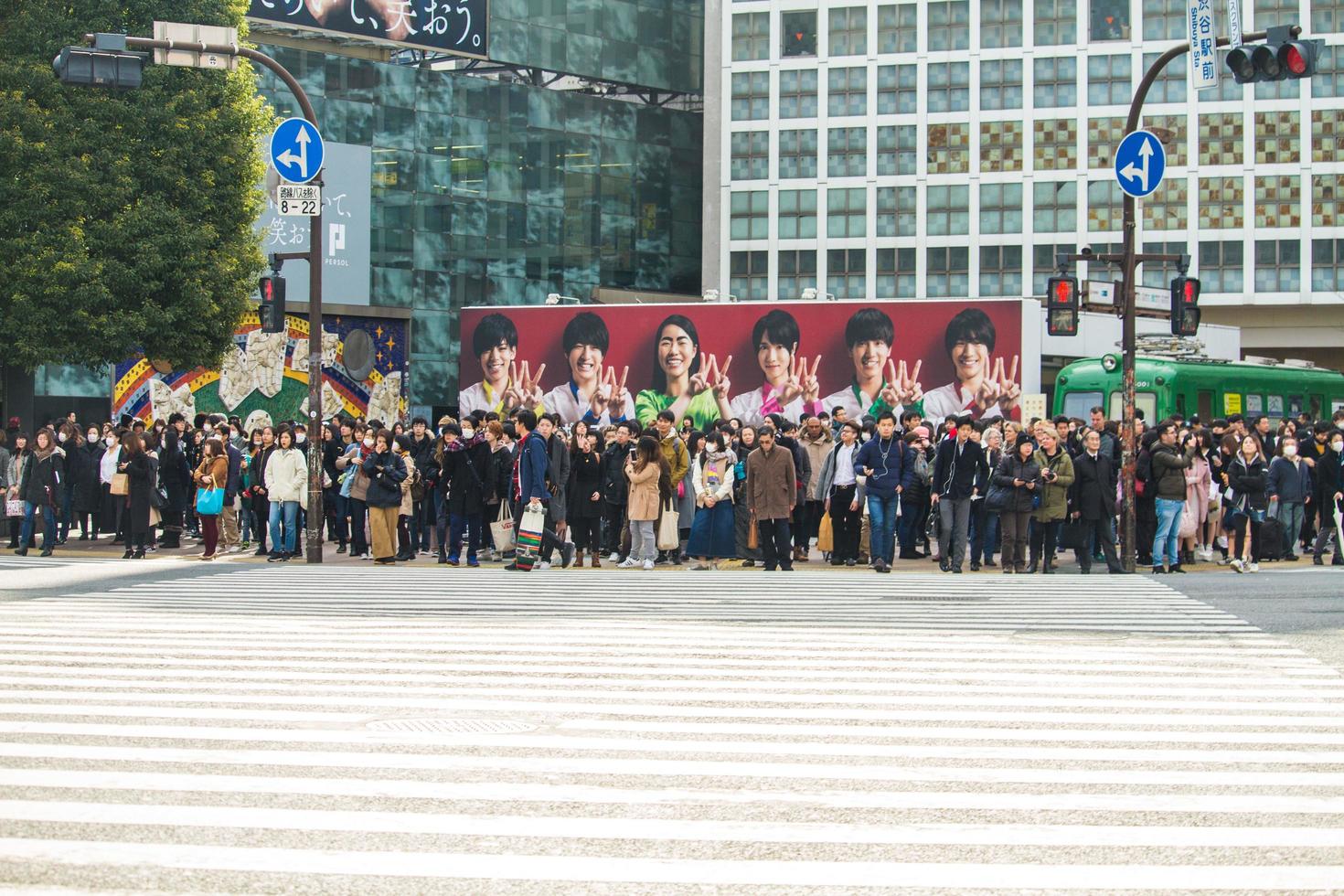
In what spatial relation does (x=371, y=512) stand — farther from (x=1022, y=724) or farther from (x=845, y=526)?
(x=1022, y=724)

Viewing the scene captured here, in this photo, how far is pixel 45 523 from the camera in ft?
→ 76.8

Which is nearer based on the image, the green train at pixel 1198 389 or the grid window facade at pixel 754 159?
the green train at pixel 1198 389

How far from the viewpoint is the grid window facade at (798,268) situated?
6681cm

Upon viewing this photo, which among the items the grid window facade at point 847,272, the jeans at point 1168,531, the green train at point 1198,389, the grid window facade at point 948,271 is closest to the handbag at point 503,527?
the jeans at point 1168,531

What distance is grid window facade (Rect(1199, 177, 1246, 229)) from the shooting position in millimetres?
62719

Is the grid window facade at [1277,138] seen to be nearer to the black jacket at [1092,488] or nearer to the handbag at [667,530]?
the black jacket at [1092,488]

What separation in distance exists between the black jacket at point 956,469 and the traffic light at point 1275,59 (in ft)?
19.1

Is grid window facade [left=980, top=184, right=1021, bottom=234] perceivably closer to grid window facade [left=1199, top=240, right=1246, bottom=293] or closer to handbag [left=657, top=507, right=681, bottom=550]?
grid window facade [left=1199, top=240, right=1246, bottom=293]

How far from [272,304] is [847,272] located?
46.4 m

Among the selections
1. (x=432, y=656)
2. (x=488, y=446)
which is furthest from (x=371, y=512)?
(x=432, y=656)

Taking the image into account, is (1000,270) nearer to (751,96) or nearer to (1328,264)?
(1328,264)

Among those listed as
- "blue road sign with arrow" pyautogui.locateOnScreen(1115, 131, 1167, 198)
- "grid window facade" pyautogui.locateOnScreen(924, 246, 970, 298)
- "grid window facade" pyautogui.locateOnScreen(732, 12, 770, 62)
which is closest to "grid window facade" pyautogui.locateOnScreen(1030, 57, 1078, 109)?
"grid window facade" pyautogui.locateOnScreen(924, 246, 970, 298)

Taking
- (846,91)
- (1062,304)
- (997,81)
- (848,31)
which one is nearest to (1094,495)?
(1062,304)

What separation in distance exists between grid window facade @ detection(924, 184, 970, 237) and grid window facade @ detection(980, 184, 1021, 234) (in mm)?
733
